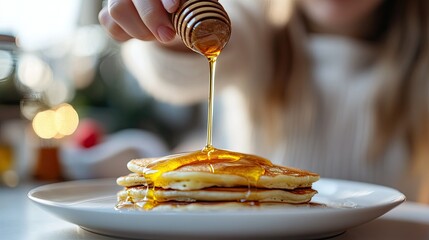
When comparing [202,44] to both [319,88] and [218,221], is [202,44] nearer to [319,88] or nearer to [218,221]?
A: [218,221]

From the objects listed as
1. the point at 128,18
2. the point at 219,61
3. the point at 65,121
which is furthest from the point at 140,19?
the point at 65,121

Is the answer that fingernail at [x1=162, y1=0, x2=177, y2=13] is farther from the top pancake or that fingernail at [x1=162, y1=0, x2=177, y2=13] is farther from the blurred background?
the blurred background

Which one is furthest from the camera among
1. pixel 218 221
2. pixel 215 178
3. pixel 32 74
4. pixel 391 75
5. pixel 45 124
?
pixel 32 74

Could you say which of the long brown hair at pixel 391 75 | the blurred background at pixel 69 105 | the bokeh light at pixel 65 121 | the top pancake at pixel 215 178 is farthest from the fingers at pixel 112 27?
the bokeh light at pixel 65 121

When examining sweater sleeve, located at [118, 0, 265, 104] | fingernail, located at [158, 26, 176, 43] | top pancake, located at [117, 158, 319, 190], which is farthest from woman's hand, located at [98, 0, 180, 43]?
sweater sleeve, located at [118, 0, 265, 104]

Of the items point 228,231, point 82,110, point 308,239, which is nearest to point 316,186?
point 308,239
